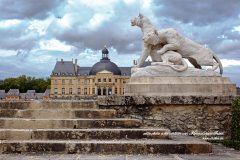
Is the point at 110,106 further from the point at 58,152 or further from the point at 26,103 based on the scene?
the point at 26,103

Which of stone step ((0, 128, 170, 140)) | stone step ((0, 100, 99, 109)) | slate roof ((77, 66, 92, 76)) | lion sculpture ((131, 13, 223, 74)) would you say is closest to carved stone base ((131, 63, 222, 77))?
lion sculpture ((131, 13, 223, 74))

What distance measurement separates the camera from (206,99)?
5.75 meters

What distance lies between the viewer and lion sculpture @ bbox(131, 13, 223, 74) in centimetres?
651

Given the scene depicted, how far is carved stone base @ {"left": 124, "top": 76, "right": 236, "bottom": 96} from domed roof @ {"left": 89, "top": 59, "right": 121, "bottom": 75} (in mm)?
82805

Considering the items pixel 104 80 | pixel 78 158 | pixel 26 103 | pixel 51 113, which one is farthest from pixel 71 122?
pixel 104 80

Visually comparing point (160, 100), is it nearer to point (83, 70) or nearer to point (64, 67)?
point (64, 67)

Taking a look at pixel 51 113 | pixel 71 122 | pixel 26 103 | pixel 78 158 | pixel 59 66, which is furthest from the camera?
pixel 59 66

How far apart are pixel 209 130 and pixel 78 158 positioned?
381 centimetres

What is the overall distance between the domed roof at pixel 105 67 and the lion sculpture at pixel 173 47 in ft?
269

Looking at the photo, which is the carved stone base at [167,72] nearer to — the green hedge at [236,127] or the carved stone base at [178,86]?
the carved stone base at [178,86]

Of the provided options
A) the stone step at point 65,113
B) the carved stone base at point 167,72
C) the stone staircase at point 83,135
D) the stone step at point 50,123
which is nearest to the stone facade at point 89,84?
the carved stone base at point 167,72

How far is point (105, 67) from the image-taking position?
88688mm

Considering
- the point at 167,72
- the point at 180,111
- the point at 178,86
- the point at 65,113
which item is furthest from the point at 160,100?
the point at 65,113

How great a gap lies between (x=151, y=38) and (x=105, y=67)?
8263 centimetres
